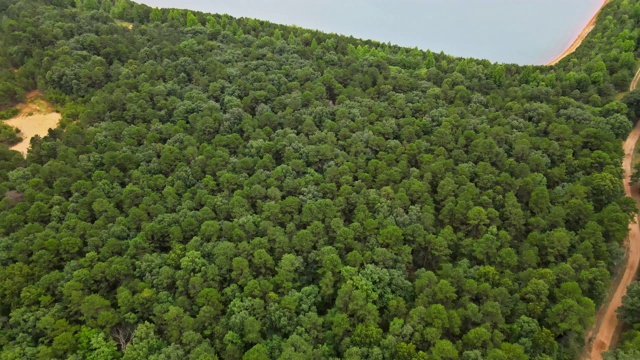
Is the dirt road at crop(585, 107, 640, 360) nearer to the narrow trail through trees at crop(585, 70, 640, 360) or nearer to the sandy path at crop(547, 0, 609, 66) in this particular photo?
the narrow trail through trees at crop(585, 70, 640, 360)

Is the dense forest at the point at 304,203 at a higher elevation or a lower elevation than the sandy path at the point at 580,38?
lower

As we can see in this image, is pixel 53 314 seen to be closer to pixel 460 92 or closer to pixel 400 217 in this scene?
pixel 400 217

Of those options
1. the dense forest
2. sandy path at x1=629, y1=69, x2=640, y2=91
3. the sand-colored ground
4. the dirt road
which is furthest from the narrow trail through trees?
the sand-colored ground

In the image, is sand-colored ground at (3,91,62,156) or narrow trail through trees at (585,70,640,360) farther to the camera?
sand-colored ground at (3,91,62,156)

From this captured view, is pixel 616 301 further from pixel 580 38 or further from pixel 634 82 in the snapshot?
pixel 580 38

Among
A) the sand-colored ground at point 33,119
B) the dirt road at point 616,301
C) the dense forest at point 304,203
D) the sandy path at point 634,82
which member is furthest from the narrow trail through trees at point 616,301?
the sand-colored ground at point 33,119

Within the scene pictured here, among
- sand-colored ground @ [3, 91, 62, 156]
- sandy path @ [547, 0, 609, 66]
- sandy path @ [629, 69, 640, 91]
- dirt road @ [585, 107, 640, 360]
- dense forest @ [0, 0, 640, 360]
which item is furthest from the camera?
sandy path @ [547, 0, 609, 66]

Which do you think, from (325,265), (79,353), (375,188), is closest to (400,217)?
(375,188)

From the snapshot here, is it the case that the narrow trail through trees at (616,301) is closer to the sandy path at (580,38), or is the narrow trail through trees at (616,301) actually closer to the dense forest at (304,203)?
the dense forest at (304,203)
